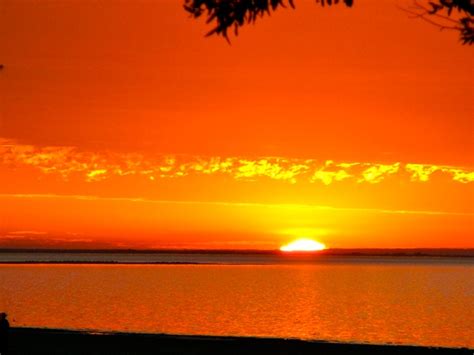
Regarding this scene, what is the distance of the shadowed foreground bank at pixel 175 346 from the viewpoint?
27672 millimetres

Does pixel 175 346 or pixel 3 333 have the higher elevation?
pixel 175 346

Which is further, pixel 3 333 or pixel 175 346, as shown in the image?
pixel 175 346

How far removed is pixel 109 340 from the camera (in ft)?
96.4

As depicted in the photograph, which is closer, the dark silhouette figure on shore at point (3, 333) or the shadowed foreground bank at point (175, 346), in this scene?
the dark silhouette figure on shore at point (3, 333)

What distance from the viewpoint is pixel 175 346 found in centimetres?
2844

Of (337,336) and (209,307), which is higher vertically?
(209,307)

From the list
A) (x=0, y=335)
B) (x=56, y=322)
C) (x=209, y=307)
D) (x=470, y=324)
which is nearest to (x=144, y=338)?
(x=0, y=335)

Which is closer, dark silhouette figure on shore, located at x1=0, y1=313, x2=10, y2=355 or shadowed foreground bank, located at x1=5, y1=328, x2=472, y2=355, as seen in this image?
dark silhouette figure on shore, located at x1=0, y1=313, x2=10, y2=355

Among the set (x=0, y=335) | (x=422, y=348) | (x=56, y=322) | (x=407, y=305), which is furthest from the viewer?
(x=407, y=305)

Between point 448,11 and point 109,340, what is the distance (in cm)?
1373

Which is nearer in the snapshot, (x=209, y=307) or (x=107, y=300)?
(x=209, y=307)

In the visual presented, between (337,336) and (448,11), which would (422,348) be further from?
(337,336)

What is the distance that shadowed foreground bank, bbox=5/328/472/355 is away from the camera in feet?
90.8

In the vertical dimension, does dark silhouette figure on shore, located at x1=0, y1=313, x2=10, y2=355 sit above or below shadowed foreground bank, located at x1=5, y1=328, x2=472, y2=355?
below
